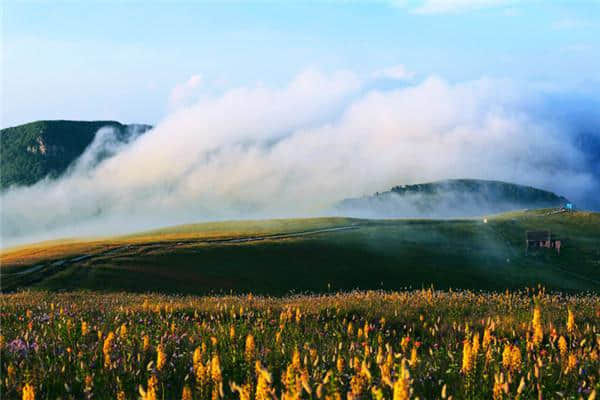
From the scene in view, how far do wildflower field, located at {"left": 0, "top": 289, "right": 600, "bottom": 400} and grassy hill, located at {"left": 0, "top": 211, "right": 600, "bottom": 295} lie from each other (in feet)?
126

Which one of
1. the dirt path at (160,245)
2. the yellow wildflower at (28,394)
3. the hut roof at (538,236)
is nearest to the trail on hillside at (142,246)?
the dirt path at (160,245)

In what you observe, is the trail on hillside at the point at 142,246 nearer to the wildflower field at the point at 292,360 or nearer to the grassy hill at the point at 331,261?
the grassy hill at the point at 331,261

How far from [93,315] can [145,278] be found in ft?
154

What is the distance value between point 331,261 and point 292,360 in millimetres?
71402

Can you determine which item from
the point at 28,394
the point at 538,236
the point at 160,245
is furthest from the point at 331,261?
the point at 28,394

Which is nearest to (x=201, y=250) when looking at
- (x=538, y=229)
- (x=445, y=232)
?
(x=445, y=232)

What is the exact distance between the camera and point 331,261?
256ft

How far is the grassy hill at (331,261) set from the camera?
193 feet

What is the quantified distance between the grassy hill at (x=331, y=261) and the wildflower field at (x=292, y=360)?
38.5 metres

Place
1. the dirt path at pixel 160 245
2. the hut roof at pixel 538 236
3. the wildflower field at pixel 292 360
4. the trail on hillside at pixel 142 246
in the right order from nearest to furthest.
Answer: the wildflower field at pixel 292 360 → the trail on hillside at pixel 142 246 → the dirt path at pixel 160 245 → the hut roof at pixel 538 236

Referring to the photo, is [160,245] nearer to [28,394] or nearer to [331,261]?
[331,261]

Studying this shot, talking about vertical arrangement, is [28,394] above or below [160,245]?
above

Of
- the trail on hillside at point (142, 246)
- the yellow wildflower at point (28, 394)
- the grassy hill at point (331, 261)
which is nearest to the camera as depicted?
the yellow wildflower at point (28, 394)

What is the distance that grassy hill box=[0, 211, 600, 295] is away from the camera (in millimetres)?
Result: 58750
